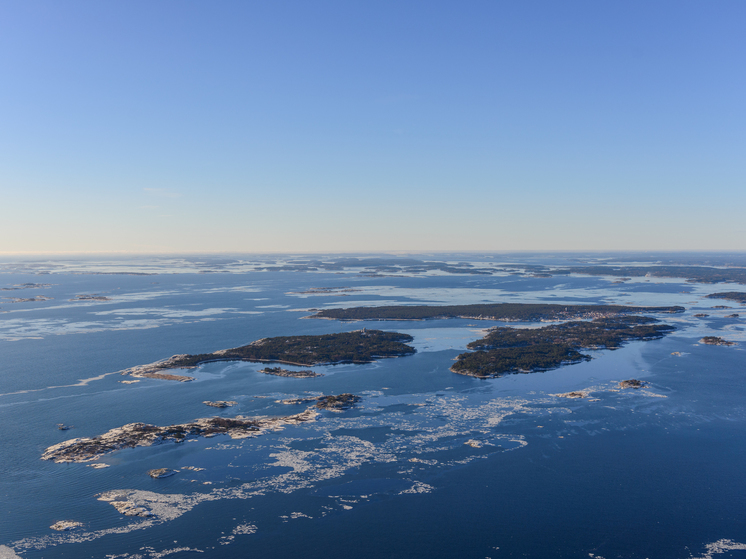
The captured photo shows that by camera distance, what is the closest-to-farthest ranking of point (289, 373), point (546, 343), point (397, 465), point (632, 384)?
point (397, 465), point (632, 384), point (289, 373), point (546, 343)

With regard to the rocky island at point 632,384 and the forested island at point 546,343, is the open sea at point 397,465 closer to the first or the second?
the rocky island at point 632,384

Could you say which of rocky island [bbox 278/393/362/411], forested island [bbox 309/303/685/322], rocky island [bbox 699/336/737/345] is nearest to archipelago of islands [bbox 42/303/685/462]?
rocky island [bbox 278/393/362/411]

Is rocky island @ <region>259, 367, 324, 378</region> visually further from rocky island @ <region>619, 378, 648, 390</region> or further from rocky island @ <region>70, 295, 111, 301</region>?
rocky island @ <region>70, 295, 111, 301</region>

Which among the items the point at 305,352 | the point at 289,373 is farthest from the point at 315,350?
the point at 289,373

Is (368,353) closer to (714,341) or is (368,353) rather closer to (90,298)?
(714,341)

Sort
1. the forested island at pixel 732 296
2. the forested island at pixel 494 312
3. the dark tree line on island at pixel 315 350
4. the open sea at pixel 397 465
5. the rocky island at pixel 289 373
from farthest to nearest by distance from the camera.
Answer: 1. the forested island at pixel 732 296
2. the forested island at pixel 494 312
3. the dark tree line on island at pixel 315 350
4. the rocky island at pixel 289 373
5. the open sea at pixel 397 465

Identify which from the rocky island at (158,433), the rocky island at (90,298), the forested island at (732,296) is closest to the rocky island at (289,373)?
the rocky island at (158,433)
